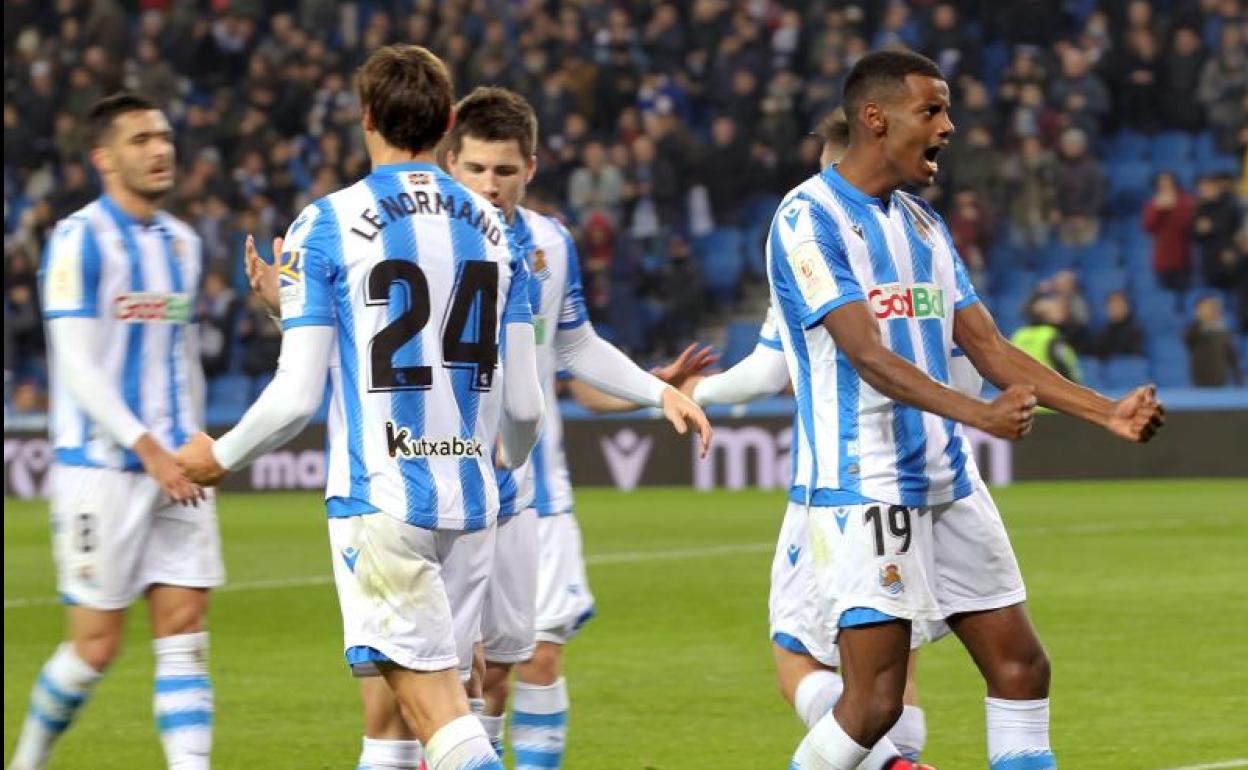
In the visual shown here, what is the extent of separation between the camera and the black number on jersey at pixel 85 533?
282 inches

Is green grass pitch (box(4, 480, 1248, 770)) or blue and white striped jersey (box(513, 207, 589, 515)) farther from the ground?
blue and white striped jersey (box(513, 207, 589, 515))

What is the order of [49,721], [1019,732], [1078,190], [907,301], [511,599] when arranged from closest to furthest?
[907,301], [1019,732], [511,599], [49,721], [1078,190]

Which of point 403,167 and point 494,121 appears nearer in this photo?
point 403,167

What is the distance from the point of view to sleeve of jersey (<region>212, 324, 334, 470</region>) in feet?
17.1

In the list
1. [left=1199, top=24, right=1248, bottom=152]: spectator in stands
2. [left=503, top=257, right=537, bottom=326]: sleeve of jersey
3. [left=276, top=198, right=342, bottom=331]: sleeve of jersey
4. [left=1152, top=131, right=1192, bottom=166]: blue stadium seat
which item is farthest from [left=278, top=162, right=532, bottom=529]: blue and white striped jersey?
[left=1152, top=131, right=1192, bottom=166]: blue stadium seat

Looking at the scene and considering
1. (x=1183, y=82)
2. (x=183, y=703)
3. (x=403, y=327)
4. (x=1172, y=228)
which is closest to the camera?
(x=403, y=327)

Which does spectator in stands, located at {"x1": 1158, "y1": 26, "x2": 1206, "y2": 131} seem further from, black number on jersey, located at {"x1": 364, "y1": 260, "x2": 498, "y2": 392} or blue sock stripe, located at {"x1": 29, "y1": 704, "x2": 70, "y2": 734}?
black number on jersey, located at {"x1": 364, "y1": 260, "x2": 498, "y2": 392}

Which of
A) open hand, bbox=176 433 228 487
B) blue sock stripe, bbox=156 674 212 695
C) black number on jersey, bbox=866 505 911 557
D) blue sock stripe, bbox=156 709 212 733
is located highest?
open hand, bbox=176 433 228 487

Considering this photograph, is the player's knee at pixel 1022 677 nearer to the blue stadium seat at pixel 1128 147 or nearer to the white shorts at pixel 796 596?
the white shorts at pixel 796 596

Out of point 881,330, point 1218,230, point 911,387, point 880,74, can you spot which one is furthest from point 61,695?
point 1218,230

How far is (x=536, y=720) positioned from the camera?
23.8 feet

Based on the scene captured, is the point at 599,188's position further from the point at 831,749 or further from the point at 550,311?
the point at 831,749

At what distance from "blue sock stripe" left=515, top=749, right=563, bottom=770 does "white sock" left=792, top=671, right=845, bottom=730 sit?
896 mm

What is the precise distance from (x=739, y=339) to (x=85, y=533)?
1794 cm
